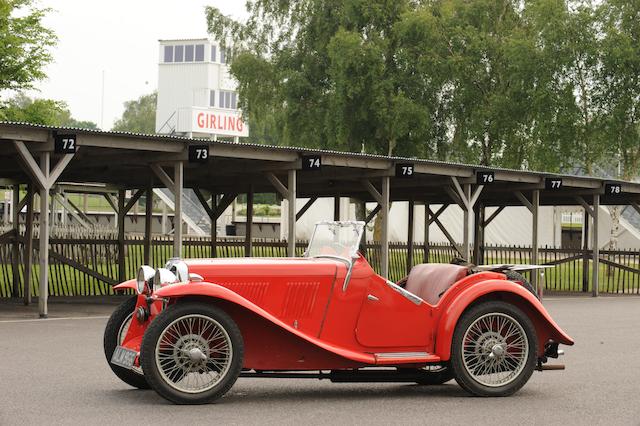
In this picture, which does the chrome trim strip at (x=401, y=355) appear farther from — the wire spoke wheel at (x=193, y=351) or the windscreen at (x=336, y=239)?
the wire spoke wheel at (x=193, y=351)

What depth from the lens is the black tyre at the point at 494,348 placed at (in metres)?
8.87

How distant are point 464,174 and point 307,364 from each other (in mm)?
15727

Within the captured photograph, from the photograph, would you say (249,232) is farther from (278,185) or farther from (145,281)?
(145,281)

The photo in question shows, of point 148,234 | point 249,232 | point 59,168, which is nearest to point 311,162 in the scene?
point 59,168

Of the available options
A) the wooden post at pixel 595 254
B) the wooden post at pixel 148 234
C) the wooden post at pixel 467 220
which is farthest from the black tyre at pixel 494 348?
the wooden post at pixel 595 254

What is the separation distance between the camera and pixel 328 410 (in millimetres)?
8102

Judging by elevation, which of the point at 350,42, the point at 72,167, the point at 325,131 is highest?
the point at 350,42

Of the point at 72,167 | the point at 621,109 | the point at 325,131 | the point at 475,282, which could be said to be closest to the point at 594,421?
the point at 475,282

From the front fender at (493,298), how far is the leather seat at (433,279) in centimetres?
26

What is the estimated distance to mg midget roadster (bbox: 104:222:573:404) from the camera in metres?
8.05

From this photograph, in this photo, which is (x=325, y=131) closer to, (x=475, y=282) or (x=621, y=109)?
(x=621, y=109)

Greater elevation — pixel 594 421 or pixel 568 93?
pixel 568 93

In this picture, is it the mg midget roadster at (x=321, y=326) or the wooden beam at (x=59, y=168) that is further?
the wooden beam at (x=59, y=168)

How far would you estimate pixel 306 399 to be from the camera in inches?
341
